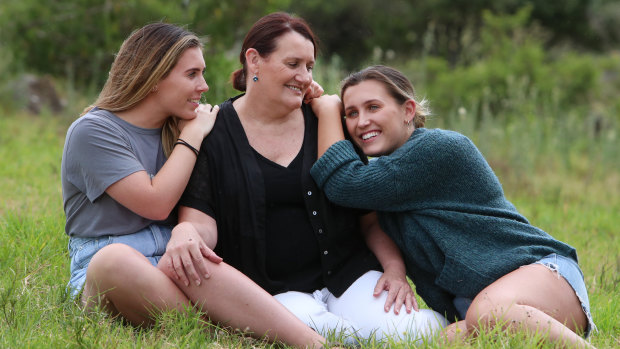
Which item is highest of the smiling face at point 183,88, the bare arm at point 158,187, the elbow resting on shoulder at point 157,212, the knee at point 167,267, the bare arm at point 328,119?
the smiling face at point 183,88

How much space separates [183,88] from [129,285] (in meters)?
0.92

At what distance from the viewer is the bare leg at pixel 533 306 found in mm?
2723

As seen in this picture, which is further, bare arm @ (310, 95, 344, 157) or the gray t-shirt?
bare arm @ (310, 95, 344, 157)

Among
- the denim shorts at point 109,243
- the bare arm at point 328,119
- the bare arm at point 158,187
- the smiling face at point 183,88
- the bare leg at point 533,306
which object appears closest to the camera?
the bare leg at point 533,306

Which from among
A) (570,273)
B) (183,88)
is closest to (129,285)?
(183,88)

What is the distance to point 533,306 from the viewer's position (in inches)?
111

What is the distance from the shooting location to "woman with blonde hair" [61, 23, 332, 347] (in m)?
2.87

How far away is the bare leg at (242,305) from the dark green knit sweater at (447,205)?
58 cm

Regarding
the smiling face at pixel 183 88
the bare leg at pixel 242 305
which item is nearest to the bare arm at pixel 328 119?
the smiling face at pixel 183 88

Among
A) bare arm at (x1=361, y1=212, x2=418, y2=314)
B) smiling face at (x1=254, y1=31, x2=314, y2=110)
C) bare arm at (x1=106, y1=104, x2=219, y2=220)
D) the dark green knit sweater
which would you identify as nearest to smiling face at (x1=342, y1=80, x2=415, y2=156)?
the dark green knit sweater

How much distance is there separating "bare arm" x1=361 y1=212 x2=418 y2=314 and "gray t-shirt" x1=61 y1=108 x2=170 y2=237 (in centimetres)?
105

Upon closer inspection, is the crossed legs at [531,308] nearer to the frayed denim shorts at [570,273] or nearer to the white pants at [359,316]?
the frayed denim shorts at [570,273]

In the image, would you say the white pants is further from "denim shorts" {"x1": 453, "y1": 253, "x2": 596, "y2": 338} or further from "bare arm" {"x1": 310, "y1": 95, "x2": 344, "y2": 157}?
"bare arm" {"x1": 310, "y1": 95, "x2": 344, "y2": 157}

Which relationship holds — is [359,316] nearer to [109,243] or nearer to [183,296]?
[183,296]
